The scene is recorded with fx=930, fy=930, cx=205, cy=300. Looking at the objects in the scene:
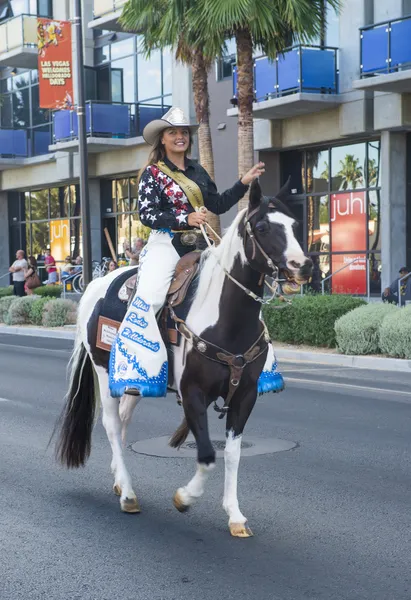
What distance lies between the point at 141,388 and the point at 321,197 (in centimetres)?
2268

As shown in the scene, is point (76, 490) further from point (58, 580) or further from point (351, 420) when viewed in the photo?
point (351, 420)

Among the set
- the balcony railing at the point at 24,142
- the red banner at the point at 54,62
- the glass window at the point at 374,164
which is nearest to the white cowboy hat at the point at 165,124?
the red banner at the point at 54,62

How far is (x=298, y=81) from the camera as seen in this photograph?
82.9 ft

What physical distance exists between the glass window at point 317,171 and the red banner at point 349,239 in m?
0.61

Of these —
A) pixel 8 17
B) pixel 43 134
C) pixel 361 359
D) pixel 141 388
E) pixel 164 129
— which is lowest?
pixel 361 359

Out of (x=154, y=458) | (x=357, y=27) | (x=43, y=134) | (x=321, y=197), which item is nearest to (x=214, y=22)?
(x=357, y=27)

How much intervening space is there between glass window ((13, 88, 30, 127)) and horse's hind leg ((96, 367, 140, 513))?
120ft

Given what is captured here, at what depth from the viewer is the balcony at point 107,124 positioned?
33.2 m

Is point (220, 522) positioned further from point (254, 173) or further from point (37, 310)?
point (37, 310)

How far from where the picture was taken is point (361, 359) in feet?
51.2

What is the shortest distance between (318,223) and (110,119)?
9586mm

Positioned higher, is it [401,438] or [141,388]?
[141,388]

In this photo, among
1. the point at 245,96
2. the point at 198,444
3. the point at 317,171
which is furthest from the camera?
the point at 317,171

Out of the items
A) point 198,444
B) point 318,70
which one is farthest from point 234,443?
point 318,70
